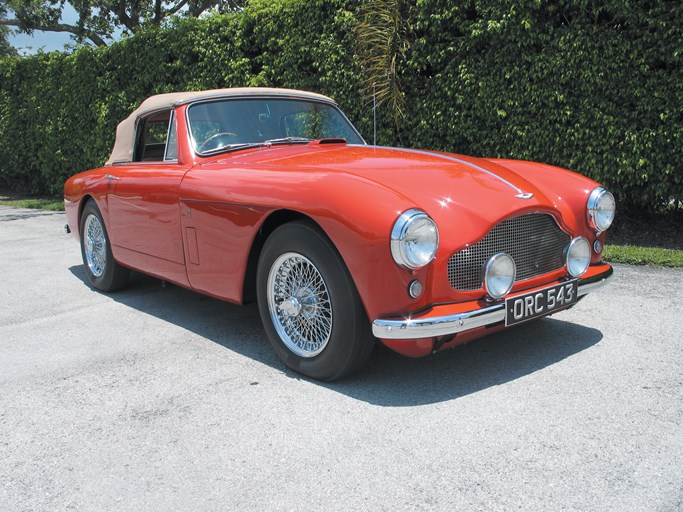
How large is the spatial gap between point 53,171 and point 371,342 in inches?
491

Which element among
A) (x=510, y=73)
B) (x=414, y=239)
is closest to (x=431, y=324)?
(x=414, y=239)

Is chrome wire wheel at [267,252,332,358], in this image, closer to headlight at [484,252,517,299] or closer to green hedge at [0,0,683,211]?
headlight at [484,252,517,299]

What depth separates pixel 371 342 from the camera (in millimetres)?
3008

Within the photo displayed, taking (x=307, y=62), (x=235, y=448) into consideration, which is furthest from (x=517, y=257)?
(x=307, y=62)

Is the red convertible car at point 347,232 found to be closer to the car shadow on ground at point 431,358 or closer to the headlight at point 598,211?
the headlight at point 598,211

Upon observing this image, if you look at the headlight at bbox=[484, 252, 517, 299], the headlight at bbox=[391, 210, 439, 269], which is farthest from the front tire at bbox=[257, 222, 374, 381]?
the headlight at bbox=[484, 252, 517, 299]

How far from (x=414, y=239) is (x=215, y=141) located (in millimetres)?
1961

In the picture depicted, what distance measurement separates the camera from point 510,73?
6492 mm

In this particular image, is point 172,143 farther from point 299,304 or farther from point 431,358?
point 431,358

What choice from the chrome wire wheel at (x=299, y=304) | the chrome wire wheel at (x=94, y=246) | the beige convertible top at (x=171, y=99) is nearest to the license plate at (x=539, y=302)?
the chrome wire wheel at (x=299, y=304)

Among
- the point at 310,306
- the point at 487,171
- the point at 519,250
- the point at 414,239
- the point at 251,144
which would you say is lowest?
the point at 310,306

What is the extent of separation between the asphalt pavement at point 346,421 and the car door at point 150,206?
0.51 meters

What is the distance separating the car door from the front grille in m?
1.92

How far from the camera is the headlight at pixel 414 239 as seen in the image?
2713mm
